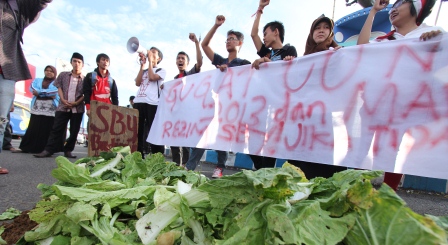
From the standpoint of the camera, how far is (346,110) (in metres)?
2.37

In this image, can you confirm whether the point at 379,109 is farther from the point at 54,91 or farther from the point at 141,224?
the point at 54,91

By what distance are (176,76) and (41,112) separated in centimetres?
350

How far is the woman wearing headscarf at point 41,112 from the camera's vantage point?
6.03m

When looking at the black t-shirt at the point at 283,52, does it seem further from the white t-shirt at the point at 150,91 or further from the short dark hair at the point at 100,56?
the short dark hair at the point at 100,56

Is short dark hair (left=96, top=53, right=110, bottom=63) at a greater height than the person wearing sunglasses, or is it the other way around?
the person wearing sunglasses

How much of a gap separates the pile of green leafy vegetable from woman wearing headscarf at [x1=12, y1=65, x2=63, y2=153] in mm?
5639

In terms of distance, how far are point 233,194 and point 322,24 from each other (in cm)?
237

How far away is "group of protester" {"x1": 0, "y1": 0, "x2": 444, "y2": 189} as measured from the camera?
8.11 feet

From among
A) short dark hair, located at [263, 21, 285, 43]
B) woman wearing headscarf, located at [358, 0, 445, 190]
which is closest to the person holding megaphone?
short dark hair, located at [263, 21, 285, 43]

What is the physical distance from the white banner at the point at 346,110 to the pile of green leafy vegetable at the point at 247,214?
113cm

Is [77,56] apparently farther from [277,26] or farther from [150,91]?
[277,26]

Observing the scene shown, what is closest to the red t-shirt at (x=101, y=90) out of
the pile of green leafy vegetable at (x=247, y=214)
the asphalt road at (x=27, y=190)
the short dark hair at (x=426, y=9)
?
the asphalt road at (x=27, y=190)

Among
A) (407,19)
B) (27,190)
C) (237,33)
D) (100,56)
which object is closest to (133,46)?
(100,56)

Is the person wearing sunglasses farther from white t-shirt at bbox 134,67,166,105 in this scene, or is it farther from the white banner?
white t-shirt at bbox 134,67,166,105
